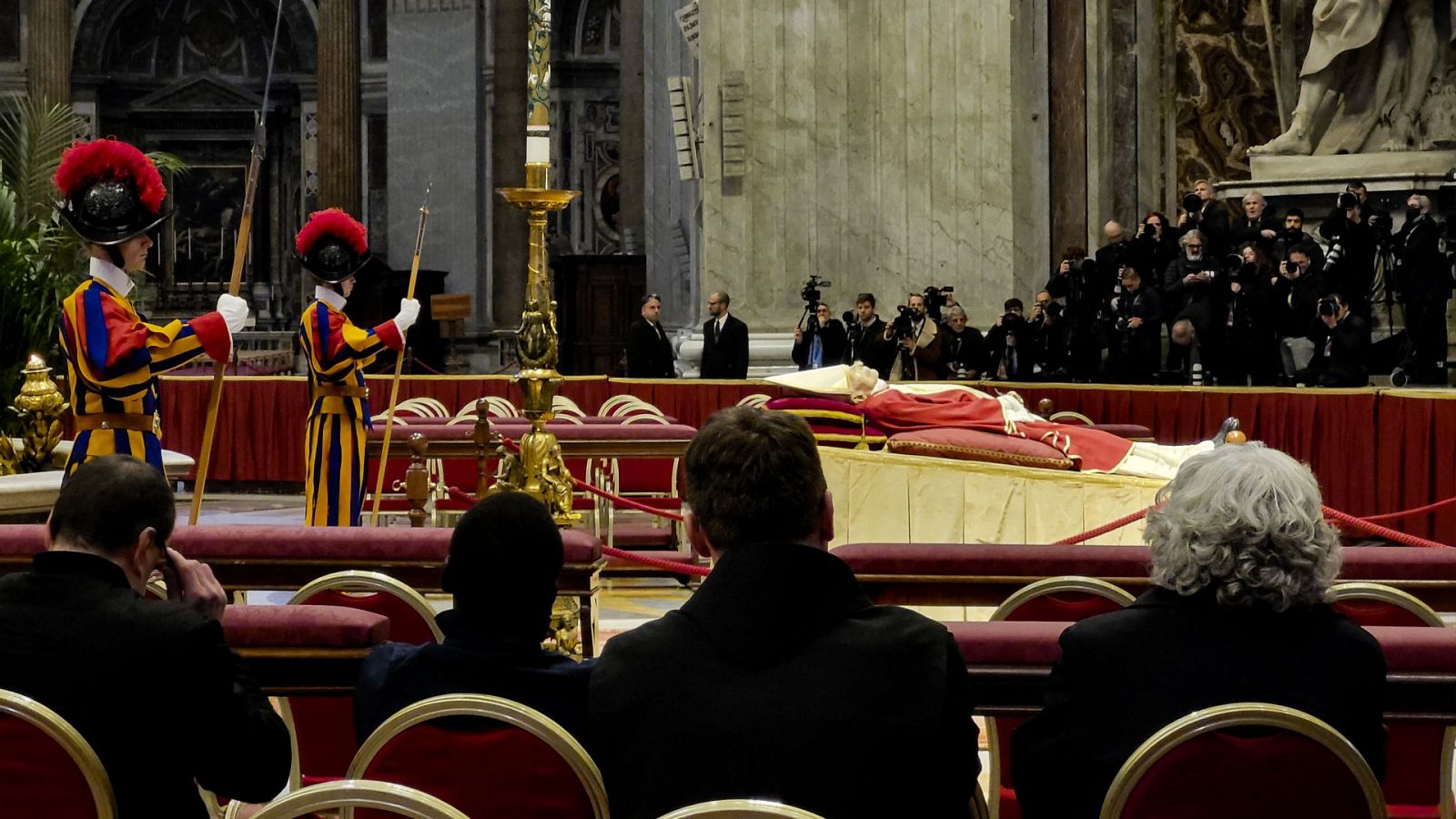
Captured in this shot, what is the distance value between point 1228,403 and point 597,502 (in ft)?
16.8

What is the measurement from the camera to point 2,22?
30.4m

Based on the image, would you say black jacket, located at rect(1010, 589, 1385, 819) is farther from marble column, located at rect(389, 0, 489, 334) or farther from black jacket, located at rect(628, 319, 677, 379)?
marble column, located at rect(389, 0, 489, 334)

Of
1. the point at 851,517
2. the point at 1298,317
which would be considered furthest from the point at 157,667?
the point at 1298,317

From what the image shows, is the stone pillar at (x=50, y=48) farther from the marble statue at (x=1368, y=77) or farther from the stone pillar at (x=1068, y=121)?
the marble statue at (x=1368, y=77)

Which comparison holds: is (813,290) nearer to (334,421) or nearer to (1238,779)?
(334,421)

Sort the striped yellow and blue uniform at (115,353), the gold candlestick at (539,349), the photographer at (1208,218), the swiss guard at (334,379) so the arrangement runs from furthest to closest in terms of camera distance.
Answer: the photographer at (1208,218), the swiss guard at (334,379), the striped yellow and blue uniform at (115,353), the gold candlestick at (539,349)

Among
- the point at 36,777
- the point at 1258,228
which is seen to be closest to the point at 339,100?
the point at 1258,228

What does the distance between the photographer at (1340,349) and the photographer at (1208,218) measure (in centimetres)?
172

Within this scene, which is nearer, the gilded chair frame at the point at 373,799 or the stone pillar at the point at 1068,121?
the gilded chair frame at the point at 373,799

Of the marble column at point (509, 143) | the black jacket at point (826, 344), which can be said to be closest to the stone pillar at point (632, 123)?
the marble column at point (509, 143)

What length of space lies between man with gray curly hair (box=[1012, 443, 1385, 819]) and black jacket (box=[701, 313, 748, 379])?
44.9ft

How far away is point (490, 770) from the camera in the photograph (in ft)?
9.59

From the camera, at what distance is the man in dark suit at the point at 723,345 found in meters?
16.7

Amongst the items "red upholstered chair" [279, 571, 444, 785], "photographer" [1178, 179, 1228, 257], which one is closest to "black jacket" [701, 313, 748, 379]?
"photographer" [1178, 179, 1228, 257]
